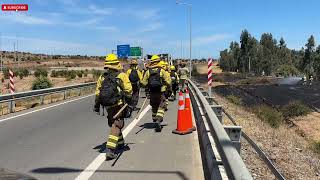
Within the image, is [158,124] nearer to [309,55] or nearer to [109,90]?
[109,90]

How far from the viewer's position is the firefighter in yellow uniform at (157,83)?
42.8 ft

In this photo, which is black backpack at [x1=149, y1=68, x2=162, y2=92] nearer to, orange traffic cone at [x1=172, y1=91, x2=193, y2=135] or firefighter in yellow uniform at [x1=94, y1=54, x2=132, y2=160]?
orange traffic cone at [x1=172, y1=91, x2=193, y2=135]

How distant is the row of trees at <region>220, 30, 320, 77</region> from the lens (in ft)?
523

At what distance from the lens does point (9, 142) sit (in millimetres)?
11320

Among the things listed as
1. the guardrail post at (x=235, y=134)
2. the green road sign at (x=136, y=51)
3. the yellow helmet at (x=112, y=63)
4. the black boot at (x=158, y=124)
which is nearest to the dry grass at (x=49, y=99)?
the black boot at (x=158, y=124)

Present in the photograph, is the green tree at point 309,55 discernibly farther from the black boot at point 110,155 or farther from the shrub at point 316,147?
the black boot at point 110,155

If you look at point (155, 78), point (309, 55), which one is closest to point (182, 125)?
point (155, 78)

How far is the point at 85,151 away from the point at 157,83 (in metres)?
3.52

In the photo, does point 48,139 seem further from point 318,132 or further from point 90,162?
point 318,132

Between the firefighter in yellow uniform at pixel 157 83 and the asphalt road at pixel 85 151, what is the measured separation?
635 mm

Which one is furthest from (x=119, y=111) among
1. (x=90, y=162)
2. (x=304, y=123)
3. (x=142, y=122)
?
(x=304, y=123)

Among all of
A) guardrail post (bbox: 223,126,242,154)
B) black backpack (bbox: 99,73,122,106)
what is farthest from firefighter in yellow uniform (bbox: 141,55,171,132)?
guardrail post (bbox: 223,126,242,154)

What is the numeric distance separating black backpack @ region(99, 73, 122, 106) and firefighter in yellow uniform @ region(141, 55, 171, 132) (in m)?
3.82

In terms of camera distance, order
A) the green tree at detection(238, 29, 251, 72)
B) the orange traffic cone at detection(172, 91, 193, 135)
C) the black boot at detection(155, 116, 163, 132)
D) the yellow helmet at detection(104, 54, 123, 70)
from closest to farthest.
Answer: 1. the yellow helmet at detection(104, 54, 123, 70)
2. the orange traffic cone at detection(172, 91, 193, 135)
3. the black boot at detection(155, 116, 163, 132)
4. the green tree at detection(238, 29, 251, 72)
